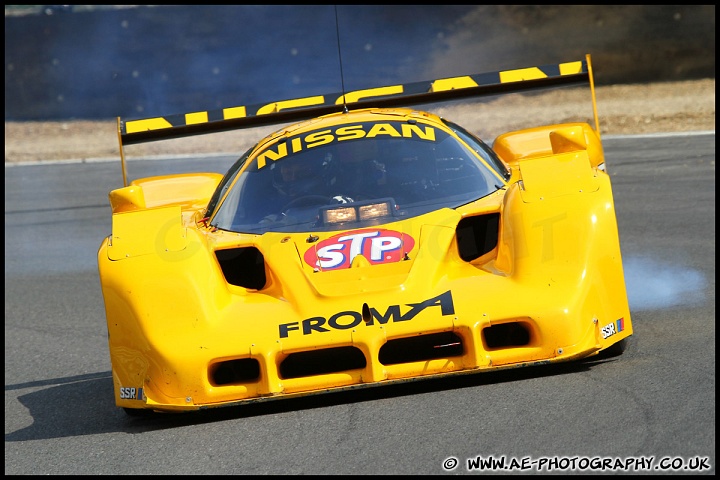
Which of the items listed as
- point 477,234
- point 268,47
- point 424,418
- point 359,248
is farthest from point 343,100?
point 268,47

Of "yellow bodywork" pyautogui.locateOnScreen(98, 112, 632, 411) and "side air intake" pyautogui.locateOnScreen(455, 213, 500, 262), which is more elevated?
"side air intake" pyautogui.locateOnScreen(455, 213, 500, 262)

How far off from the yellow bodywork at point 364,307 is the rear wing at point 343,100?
1.91 metres

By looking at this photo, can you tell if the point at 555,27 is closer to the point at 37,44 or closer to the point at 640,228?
the point at 37,44

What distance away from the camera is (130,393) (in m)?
4.91

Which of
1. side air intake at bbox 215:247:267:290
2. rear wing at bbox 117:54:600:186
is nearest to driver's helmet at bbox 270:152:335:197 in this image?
side air intake at bbox 215:247:267:290

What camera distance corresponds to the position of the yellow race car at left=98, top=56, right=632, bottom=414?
4.73m

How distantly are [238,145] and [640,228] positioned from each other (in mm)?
9508

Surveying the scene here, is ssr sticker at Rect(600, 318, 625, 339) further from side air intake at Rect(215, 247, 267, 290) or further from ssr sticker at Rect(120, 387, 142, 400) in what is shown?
ssr sticker at Rect(120, 387, 142, 400)

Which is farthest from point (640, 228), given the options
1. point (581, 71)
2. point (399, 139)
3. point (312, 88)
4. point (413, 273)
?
point (312, 88)

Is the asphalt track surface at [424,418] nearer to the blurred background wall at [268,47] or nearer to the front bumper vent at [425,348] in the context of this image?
the front bumper vent at [425,348]

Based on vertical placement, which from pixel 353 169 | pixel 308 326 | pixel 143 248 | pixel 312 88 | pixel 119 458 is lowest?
pixel 119 458

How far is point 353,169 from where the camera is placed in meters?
6.17

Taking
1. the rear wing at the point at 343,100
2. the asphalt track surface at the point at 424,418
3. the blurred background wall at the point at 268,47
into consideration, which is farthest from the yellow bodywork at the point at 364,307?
the blurred background wall at the point at 268,47

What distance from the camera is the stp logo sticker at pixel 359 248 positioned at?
5141 mm
